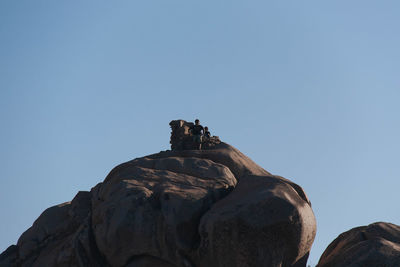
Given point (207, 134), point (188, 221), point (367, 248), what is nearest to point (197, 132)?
point (207, 134)

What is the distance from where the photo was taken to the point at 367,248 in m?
20.0

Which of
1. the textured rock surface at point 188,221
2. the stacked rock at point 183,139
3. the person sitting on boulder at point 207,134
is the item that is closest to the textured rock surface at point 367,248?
the textured rock surface at point 188,221

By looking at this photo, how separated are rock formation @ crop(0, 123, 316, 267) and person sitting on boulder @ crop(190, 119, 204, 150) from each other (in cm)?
147

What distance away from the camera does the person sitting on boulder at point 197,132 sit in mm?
24109

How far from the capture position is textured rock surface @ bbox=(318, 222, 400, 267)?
64.1ft

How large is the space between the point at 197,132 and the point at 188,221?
513cm

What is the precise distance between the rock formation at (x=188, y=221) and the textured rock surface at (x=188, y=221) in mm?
26

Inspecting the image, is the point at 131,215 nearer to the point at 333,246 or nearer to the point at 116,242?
the point at 116,242

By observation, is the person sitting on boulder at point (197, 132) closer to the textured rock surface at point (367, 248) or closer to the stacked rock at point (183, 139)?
the stacked rock at point (183, 139)

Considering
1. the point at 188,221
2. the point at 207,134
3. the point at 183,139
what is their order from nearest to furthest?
1. the point at 188,221
2. the point at 183,139
3. the point at 207,134

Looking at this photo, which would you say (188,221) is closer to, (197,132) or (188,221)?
(188,221)

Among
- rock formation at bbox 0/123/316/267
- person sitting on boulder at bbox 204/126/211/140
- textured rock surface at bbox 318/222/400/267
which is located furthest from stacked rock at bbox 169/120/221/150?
textured rock surface at bbox 318/222/400/267

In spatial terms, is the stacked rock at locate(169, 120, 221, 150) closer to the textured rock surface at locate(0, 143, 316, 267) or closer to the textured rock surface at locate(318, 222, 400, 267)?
the textured rock surface at locate(0, 143, 316, 267)

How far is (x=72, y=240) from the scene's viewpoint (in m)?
21.2
